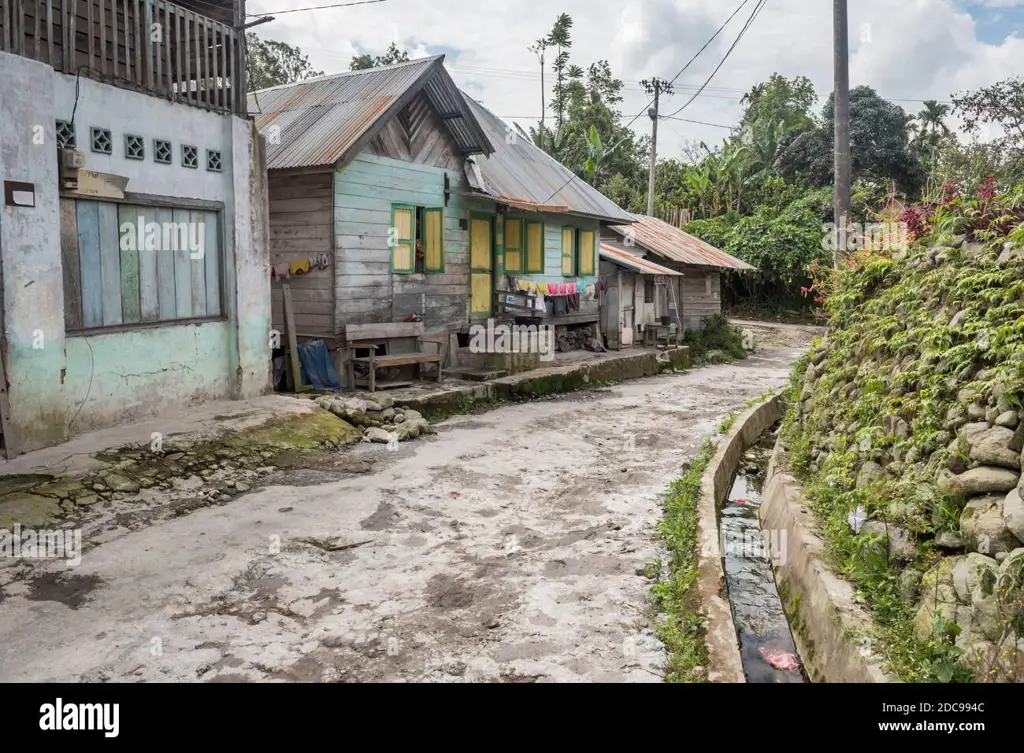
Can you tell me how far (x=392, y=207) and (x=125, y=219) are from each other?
5016 mm

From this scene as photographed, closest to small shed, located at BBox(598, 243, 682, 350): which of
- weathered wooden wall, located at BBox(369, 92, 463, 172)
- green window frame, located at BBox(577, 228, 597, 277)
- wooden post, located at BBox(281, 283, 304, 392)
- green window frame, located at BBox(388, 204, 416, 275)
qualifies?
green window frame, located at BBox(577, 228, 597, 277)

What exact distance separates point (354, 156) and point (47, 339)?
558cm

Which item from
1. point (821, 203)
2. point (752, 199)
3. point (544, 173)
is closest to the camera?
point (544, 173)

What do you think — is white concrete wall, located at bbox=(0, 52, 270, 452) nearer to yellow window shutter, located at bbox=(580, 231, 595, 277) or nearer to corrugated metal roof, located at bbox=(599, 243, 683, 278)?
yellow window shutter, located at bbox=(580, 231, 595, 277)

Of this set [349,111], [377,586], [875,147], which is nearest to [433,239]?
[349,111]

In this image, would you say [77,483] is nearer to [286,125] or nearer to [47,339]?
[47,339]

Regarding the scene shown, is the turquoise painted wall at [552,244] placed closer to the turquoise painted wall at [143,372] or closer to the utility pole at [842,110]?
the utility pole at [842,110]

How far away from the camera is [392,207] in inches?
520

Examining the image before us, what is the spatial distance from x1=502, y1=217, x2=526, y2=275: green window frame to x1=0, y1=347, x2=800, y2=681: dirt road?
803cm

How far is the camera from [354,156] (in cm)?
1202

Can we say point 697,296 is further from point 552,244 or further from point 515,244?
point 515,244

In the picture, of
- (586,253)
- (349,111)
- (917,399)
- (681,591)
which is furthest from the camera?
(586,253)

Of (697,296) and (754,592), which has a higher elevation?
(697,296)
